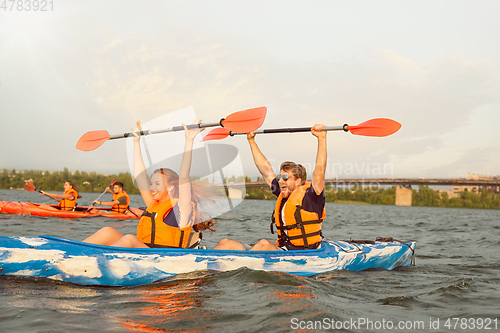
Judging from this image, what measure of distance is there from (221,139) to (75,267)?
307 cm

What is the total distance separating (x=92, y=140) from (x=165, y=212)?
247cm

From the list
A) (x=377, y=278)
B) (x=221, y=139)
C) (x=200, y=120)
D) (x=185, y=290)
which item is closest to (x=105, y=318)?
(x=185, y=290)

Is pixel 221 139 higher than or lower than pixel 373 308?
higher

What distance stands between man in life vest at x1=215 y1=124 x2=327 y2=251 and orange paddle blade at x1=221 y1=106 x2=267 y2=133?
0.84 meters

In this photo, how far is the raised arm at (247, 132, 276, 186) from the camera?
4.73m

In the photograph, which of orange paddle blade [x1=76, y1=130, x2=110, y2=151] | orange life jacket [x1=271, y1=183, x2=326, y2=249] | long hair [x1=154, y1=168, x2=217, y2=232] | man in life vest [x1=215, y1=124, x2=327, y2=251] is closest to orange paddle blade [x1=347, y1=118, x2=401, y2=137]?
man in life vest [x1=215, y1=124, x2=327, y2=251]

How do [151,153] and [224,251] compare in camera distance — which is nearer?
[224,251]

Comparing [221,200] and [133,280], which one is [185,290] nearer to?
[133,280]

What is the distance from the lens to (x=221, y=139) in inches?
230

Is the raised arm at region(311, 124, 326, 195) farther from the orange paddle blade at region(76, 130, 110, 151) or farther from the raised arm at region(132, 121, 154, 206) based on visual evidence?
the orange paddle blade at region(76, 130, 110, 151)

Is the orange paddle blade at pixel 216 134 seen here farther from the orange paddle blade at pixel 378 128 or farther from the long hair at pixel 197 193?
the orange paddle blade at pixel 378 128

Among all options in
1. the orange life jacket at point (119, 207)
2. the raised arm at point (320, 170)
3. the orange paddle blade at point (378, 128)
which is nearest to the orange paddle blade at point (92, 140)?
the raised arm at point (320, 170)

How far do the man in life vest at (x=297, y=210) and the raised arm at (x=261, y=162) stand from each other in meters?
0.29

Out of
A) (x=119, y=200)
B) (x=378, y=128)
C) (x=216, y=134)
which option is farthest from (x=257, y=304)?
(x=119, y=200)
